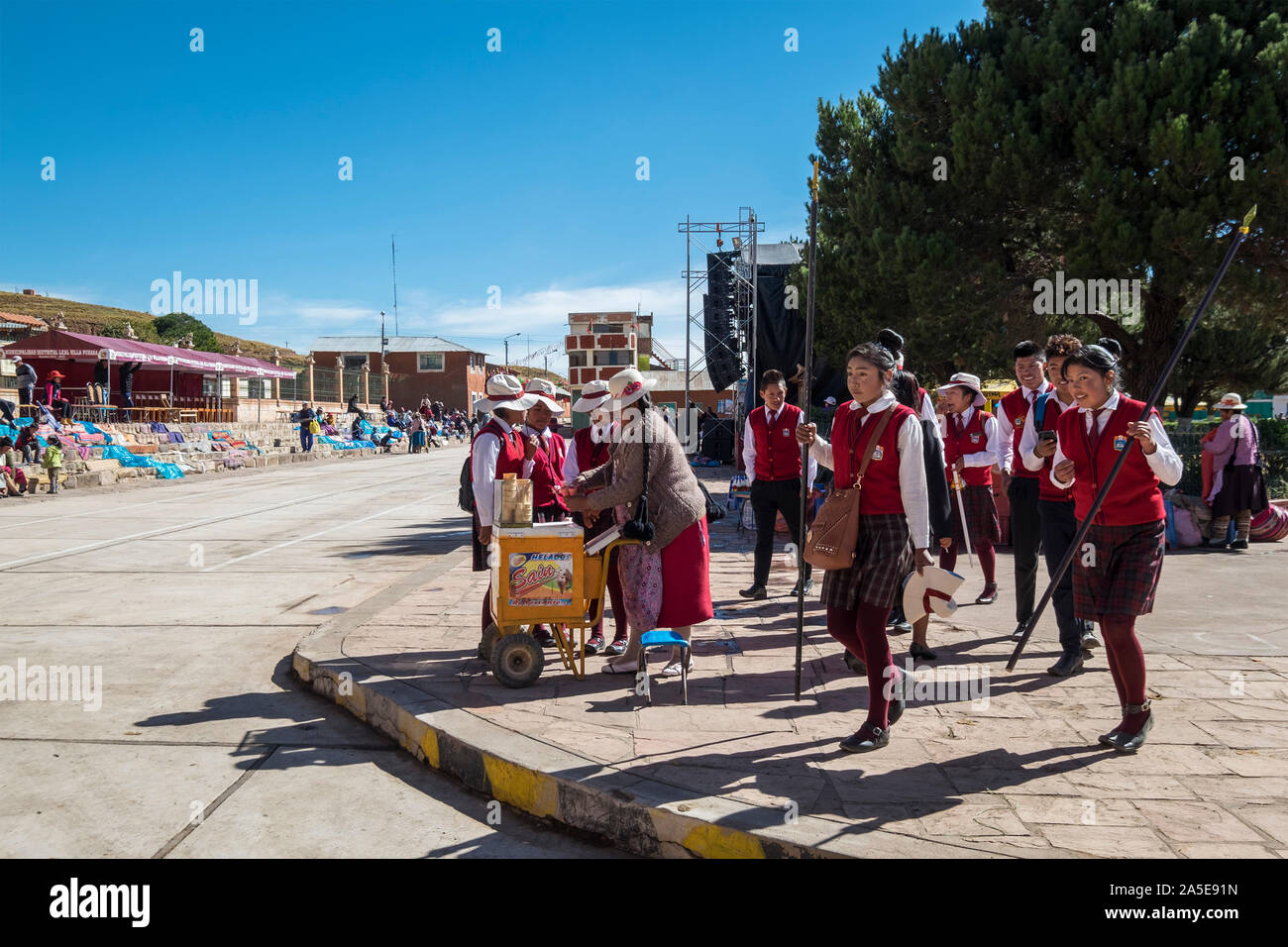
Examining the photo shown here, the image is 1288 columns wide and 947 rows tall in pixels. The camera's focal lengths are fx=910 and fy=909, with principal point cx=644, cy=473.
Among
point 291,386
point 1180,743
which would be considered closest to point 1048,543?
point 1180,743

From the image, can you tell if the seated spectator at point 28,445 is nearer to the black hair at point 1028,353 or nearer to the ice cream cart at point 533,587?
the ice cream cart at point 533,587

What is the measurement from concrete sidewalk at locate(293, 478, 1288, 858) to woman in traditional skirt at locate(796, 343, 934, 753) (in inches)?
10.1

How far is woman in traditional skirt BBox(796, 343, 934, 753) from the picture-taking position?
12.9ft

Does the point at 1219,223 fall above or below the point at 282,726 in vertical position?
above

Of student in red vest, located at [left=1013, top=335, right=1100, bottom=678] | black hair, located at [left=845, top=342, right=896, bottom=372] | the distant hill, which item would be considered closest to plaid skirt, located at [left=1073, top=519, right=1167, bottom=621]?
student in red vest, located at [left=1013, top=335, right=1100, bottom=678]

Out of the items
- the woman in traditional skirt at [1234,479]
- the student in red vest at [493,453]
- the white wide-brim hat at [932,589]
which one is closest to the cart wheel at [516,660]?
the student in red vest at [493,453]

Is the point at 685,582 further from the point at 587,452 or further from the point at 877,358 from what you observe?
the point at 877,358

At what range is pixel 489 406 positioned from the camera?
571cm

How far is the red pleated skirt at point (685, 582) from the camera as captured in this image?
4.93 meters

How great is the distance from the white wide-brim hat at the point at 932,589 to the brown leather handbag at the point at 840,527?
0.29 m

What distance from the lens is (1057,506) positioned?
17.7 ft

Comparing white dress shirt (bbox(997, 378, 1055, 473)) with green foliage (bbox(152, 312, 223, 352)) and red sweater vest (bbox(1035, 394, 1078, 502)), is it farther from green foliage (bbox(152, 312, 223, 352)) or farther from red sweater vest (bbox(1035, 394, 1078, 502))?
green foliage (bbox(152, 312, 223, 352))

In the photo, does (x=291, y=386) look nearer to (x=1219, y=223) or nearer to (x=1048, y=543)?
(x=1219, y=223)
